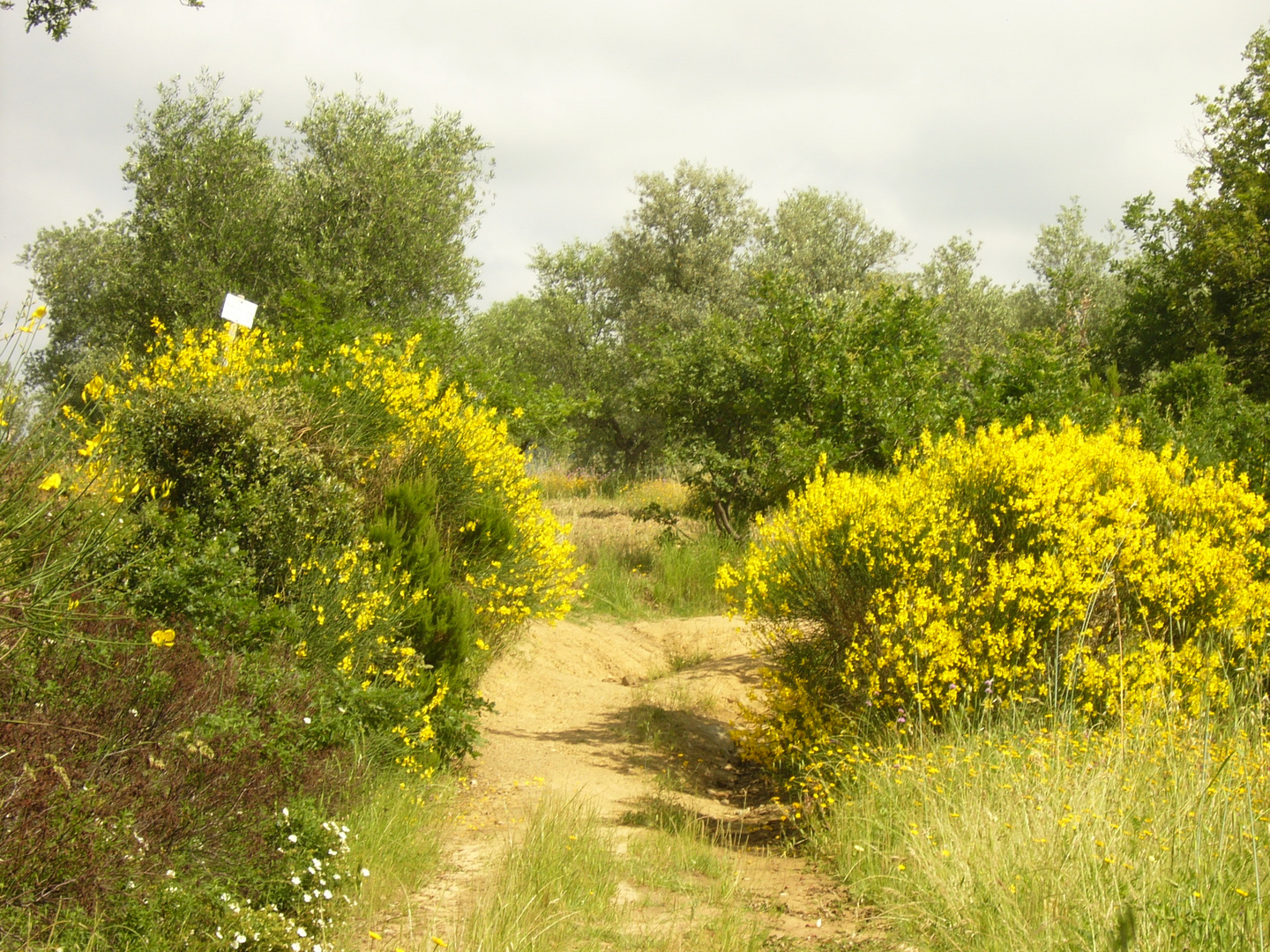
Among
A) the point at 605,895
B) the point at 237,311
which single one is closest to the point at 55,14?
the point at 237,311

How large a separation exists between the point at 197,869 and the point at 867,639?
136 inches

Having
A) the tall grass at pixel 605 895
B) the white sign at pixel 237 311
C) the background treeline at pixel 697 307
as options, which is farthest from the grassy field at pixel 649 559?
the tall grass at pixel 605 895

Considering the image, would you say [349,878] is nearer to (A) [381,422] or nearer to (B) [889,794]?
(B) [889,794]

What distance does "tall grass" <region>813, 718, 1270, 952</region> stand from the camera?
122 inches

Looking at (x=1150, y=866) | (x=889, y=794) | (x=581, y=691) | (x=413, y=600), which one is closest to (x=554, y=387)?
(x=581, y=691)

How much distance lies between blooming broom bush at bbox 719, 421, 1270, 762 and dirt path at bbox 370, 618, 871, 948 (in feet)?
2.61

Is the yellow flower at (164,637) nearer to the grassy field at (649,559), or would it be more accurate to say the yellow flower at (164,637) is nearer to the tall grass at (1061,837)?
the tall grass at (1061,837)

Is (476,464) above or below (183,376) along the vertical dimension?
below

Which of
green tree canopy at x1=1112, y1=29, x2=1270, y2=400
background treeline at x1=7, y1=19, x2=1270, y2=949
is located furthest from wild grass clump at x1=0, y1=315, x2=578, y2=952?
green tree canopy at x1=1112, y1=29, x2=1270, y2=400

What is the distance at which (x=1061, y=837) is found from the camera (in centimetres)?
364

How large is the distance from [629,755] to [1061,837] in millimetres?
3661

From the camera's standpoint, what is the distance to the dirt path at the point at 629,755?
4312 mm

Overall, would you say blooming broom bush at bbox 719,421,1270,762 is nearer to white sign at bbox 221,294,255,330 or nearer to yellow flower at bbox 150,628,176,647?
yellow flower at bbox 150,628,176,647

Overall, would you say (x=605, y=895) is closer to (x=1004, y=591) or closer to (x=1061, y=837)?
(x=1061, y=837)
